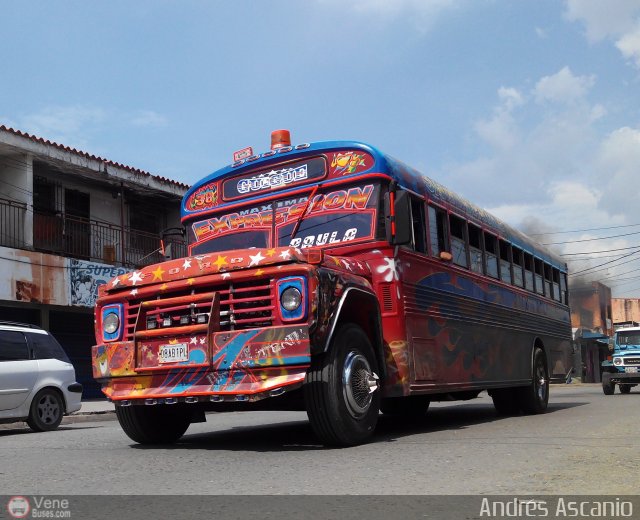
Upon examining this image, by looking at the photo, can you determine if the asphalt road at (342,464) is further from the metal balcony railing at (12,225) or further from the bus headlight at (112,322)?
the metal balcony railing at (12,225)

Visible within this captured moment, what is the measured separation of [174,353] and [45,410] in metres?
5.93

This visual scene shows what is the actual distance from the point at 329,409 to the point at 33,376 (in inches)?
264

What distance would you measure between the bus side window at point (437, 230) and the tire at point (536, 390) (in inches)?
160

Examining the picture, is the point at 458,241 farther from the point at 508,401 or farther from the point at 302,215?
the point at 508,401

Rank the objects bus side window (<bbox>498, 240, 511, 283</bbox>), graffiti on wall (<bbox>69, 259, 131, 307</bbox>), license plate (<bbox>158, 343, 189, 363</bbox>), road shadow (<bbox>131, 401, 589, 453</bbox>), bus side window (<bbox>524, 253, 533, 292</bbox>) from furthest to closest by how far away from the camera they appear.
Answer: graffiti on wall (<bbox>69, 259, 131, 307</bbox>)
bus side window (<bbox>524, 253, 533, 292</bbox>)
bus side window (<bbox>498, 240, 511, 283</bbox>)
road shadow (<bbox>131, 401, 589, 453</bbox>)
license plate (<bbox>158, 343, 189, 363</bbox>)

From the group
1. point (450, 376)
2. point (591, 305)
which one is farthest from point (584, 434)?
point (591, 305)

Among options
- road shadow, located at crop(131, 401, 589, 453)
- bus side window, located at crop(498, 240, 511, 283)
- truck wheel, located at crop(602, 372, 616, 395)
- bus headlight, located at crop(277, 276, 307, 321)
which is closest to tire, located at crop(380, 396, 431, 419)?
road shadow, located at crop(131, 401, 589, 453)

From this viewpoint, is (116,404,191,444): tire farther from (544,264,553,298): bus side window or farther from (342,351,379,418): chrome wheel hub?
(544,264,553,298): bus side window

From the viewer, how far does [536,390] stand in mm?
12336

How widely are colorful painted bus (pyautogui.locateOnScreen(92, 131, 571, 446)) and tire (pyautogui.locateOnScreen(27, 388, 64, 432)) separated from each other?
4.43 metres

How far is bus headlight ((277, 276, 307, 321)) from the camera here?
20.6ft
